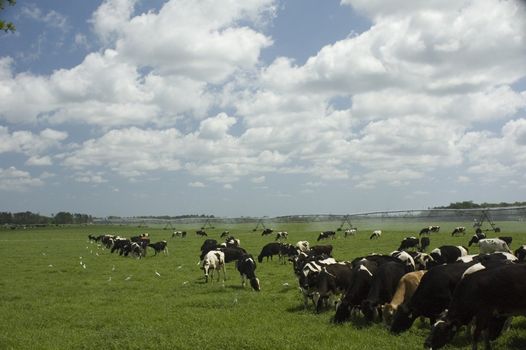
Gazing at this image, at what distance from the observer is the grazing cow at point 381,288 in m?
12.8

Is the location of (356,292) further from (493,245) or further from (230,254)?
(493,245)

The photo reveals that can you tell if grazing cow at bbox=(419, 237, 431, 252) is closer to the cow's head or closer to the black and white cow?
the black and white cow

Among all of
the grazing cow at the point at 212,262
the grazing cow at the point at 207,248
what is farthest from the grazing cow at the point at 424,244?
the grazing cow at the point at 212,262

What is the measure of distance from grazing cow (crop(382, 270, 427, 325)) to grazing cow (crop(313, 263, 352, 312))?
2347mm

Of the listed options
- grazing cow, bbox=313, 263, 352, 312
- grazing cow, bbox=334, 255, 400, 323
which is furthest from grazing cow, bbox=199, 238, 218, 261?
grazing cow, bbox=334, 255, 400, 323

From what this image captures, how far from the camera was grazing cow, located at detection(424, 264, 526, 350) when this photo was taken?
9156 mm

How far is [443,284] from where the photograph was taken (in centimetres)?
1123

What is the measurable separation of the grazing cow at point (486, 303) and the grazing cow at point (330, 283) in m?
5.11

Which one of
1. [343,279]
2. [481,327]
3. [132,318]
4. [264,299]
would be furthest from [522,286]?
[132,318]

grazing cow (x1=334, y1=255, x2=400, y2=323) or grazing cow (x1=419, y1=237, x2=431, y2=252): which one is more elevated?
grazing cow (x1=334, y1=255, x2=400, y2=323)

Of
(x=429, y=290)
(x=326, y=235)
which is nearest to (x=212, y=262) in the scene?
(x=429, y=290)

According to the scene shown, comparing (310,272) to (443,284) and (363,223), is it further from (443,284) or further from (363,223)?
(363,223)

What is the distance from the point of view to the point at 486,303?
9375 mm

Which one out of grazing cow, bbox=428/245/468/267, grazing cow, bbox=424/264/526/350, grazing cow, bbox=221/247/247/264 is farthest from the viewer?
grazing cow, bbox=221/247/247/264
